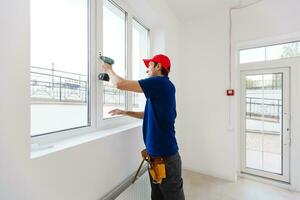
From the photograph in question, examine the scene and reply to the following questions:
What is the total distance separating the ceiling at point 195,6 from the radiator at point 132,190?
2.57 meters

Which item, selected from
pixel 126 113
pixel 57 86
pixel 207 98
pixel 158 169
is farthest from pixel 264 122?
pixel 57 86

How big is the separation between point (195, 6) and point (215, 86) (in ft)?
4.71

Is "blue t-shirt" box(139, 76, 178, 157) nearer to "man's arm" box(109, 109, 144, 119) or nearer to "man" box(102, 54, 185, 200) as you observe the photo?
"man" box(102, 54, 185, 200)

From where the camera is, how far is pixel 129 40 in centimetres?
196

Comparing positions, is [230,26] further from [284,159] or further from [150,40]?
[284,159]

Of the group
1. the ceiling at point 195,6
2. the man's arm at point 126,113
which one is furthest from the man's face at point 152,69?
the ceiling at point 195,6

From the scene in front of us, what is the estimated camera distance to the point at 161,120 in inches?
53.2

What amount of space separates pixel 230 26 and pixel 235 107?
142 centimetres

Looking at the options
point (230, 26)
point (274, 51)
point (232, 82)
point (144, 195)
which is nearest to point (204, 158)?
point (232, 82)

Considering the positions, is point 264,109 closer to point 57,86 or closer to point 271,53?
point 271,53

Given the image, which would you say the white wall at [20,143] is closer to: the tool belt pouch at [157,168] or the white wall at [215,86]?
the tool belt pouch at [157,168]

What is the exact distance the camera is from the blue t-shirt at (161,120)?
4.22 ft

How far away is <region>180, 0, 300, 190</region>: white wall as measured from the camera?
8.17ft

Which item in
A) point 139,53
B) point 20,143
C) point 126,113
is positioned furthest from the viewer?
point 139,53
